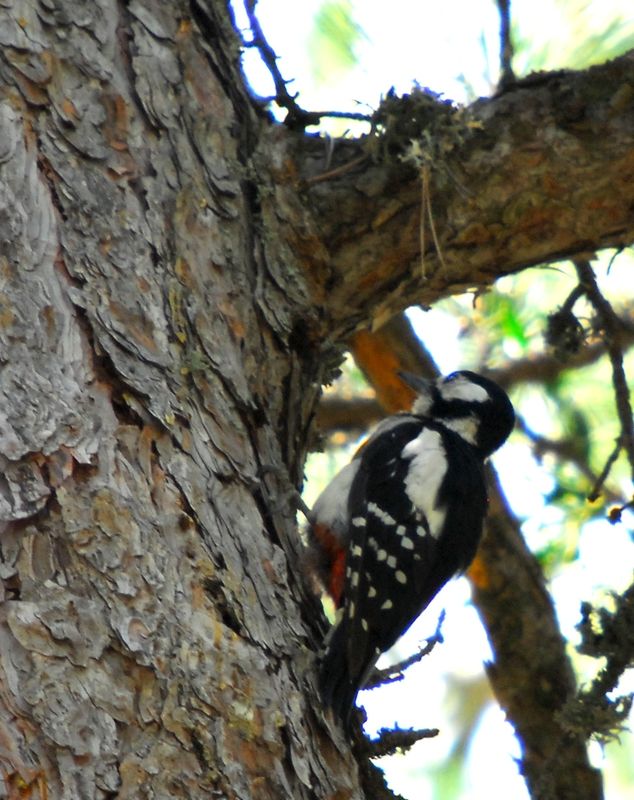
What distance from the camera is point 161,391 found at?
216cm

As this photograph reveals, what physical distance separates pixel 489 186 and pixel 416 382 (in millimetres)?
918

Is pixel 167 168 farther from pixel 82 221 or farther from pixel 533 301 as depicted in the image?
pixel 533 301

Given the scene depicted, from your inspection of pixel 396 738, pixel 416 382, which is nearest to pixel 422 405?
pixel 416 382

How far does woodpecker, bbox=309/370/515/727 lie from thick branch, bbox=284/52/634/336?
0.51 m

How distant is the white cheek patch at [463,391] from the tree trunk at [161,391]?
74 cm

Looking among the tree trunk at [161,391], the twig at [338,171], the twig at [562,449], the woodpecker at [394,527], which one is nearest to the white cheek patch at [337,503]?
the woodpecker at [394,527]

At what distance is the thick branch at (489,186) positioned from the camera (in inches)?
108

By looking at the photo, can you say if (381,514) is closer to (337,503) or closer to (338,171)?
(337,503)

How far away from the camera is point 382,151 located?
2730 mm

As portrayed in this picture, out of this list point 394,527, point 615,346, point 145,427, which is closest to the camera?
point 145,427

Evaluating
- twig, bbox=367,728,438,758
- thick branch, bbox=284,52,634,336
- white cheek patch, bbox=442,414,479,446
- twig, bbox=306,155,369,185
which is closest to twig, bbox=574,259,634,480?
thick branch, bbox=284,52,634,336

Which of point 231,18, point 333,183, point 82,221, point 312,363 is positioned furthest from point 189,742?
point 231,18

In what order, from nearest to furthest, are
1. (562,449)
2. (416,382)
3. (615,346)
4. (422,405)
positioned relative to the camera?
(615,346) < (416,382) < (422,405) < (562,449)

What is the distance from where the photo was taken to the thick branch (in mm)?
2736
